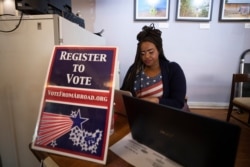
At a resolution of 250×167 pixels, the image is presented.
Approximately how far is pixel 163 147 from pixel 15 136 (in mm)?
1206

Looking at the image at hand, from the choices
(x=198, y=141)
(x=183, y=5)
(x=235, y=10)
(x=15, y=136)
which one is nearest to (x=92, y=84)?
(x=198, y=141)

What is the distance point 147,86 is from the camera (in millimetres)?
1322

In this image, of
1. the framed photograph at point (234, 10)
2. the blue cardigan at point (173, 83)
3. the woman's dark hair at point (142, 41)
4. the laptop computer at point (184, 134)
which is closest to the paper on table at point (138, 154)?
the laptop computer at point (184, 134)

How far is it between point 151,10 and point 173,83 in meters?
1.96

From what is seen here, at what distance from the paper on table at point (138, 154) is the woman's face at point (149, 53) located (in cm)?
A: 74

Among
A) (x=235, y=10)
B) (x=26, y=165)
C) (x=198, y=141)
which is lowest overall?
(x=26, y=165)

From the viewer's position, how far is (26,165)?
53.0 inches

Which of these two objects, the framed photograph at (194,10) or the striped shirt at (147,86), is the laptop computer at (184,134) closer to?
the striped shirt at (147,86)

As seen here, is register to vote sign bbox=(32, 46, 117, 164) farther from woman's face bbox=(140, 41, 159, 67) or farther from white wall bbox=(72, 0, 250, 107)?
white wall bbox=(72, 0, 250, 107)

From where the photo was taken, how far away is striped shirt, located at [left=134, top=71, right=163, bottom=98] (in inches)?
50.9

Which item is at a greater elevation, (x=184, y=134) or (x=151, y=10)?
(x=151, y=10)

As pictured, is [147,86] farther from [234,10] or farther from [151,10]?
[234,10]

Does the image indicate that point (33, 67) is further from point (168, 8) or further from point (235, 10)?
point (235, 10)

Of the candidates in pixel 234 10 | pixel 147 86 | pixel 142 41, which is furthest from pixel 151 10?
pixel 147 86
